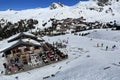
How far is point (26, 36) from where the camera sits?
188 feet

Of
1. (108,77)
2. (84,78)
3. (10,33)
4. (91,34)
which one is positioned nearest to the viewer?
(108,77)

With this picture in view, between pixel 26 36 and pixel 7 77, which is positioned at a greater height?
pixel 26 36

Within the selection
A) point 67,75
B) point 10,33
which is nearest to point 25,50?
point 67,75

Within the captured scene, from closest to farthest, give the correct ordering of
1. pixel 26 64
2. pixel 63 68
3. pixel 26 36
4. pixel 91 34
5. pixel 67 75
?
pixel 67 75 → pixel 63 68 → pixel 26 64 → pixel 26 36 → pixel 91 34

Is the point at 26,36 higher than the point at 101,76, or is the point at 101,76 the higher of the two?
the point at 26,36

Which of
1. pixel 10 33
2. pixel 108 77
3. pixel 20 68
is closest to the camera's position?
pixel 108 77

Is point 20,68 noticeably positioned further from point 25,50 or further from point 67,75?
point 67,75

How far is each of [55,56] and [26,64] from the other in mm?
5346

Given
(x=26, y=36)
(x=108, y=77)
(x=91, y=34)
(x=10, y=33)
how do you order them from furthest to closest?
1. (x=10, y=33)
2. (x=91, y=34)
3. (x=26, y=36)
4. (x=108, y=77)

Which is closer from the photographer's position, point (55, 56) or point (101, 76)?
point (101, 76)

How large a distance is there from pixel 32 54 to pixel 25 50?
4.83ft

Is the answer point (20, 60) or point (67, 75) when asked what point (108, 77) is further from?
point (20, 60)

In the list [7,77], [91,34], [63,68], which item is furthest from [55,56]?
[91,34]

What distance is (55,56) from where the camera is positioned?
Answer: 159ft
